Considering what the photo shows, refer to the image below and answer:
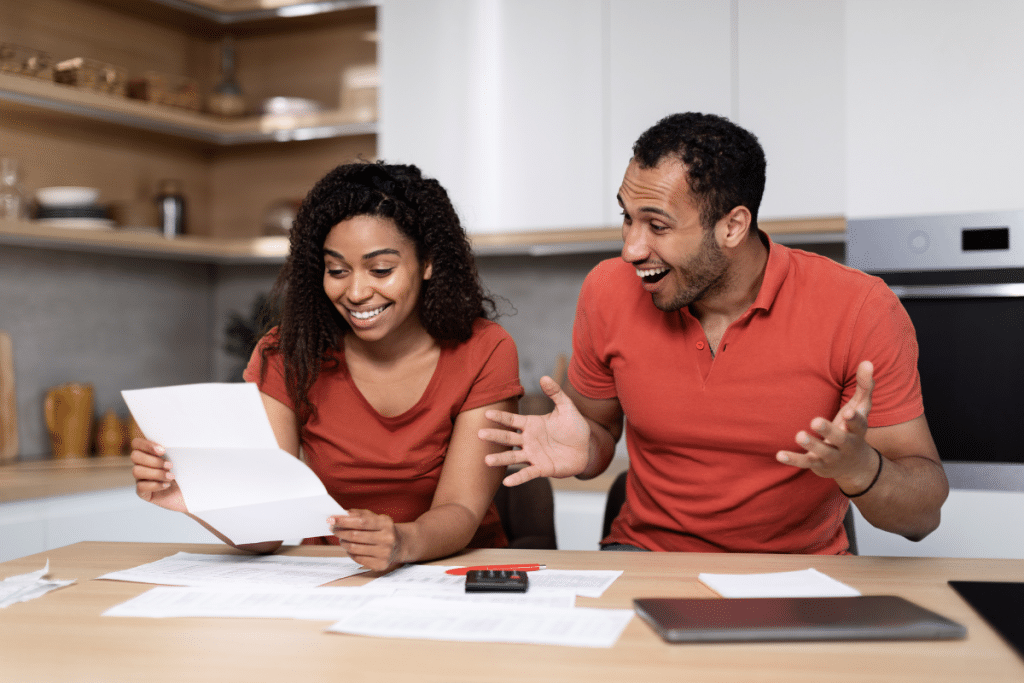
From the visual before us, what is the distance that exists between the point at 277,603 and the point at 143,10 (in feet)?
9.15

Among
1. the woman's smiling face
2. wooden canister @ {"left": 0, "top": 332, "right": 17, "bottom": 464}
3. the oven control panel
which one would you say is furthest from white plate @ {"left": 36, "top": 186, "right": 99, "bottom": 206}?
the oven control panel

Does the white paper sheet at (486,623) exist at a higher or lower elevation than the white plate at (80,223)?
lower

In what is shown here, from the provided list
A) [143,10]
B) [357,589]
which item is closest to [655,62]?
[143,10]

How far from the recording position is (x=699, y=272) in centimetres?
150

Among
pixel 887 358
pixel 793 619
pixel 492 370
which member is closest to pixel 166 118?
pixel 492 370

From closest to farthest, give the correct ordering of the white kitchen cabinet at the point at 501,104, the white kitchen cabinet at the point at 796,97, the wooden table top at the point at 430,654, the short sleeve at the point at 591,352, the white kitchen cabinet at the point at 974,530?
the wooden table top at the point at 430,654, the short sleeve at the point at 591,352, the white kitchen cabinet at the point at 974,530, the white kitchen cabinet at the point at 796,97, the white kitchen cabinet at the point at 501,104

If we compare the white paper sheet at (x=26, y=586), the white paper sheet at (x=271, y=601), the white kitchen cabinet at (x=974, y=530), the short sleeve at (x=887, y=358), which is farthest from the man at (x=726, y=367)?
the white kitchen cabinet at (x=974, y=530)

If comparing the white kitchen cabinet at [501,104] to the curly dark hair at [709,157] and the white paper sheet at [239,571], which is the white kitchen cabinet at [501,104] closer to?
the curly dark hair at [709,157]

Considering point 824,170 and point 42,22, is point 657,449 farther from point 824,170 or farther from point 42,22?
point 42,22

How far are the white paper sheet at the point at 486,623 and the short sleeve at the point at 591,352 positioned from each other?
0.71 meters

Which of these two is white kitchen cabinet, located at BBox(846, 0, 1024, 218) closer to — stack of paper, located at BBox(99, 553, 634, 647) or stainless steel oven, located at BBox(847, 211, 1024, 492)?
stainless steel oven, located at BBox(847, 211, 1024, 492)

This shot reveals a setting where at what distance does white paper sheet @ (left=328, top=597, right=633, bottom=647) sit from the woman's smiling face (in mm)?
626

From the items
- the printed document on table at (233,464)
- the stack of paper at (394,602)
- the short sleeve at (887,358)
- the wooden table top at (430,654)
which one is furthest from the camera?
the short sleeve at (887,358)

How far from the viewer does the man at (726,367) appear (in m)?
1.42
